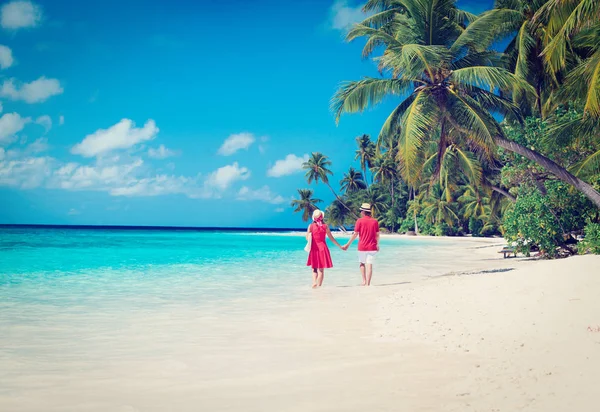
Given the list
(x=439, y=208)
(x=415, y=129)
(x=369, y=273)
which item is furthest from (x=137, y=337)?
(x=439, y=208)

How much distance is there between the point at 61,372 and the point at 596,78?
9396 millimetres

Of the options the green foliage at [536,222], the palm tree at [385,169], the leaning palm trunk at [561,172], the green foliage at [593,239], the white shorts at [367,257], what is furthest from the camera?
the palm tree at [385,169]

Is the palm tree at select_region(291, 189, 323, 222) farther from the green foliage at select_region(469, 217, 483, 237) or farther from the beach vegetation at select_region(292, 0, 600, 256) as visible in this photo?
the beach vegetation at select_region(292, 0, 600, 256)

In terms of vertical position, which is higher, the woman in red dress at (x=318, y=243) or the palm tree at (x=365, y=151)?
the palm tree at (x=365, y=151)

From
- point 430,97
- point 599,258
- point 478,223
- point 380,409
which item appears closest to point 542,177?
point 430,97

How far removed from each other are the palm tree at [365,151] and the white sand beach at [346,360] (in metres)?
60.2

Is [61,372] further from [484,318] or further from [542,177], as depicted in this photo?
[542,177]

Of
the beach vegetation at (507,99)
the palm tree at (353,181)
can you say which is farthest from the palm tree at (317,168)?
the beach vegetation at (507,99)

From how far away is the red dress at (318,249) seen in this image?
1016cm

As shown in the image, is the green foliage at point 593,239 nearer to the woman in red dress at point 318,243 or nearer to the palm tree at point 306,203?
the woman in red dress at point 318,243

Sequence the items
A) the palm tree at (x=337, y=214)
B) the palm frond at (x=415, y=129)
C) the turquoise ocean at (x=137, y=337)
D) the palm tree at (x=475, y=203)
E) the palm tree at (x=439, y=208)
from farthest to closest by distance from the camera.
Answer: the palm tree at (x=337, y=214)
the palm tree at (x=439, y=208)
the palm tree at (x=475, y=203)
the palm frond at (x=415, y=129)
the turquoise ocean at (x=137, y=337)

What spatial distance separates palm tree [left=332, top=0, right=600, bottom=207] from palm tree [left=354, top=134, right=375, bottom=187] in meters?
52.0

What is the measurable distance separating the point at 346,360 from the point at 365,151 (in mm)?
63868

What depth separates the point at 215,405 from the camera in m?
3.38
